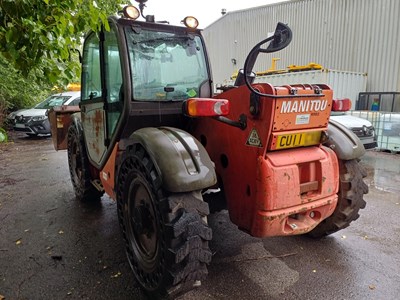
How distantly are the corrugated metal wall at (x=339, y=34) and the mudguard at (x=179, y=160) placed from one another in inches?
460

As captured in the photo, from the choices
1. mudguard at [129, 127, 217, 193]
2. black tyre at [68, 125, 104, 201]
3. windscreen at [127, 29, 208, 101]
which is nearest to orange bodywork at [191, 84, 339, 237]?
mudguard at [129, 127, 217, 193]

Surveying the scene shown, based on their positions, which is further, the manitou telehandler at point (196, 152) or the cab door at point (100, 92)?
the cab door at point (100, 92)

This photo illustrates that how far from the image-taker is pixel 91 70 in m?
3.87

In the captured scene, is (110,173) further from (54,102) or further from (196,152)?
(54,102)

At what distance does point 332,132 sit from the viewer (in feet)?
10.1

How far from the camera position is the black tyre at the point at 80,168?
4.38 m

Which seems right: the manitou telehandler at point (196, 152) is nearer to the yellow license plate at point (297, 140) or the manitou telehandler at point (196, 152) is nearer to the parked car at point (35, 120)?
the yellow license plate at point (297, 140)

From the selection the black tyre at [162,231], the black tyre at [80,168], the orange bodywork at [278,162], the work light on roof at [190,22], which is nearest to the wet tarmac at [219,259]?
the black tyre at [80,168]

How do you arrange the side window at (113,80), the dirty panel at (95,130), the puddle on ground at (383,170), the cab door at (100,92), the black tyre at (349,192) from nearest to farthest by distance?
the black tyre at (349,192) → the side window at (113,80) → the cab door at (100,92) → the dirty panel at (95,130) → the puddle on ground at (383,170)

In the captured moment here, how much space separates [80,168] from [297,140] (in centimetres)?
332

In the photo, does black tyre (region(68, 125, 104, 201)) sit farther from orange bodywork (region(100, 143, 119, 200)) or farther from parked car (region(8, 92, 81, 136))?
parked car (region(8, 92, 81, 136))

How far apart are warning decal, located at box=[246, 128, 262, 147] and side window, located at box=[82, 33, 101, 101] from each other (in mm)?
2014

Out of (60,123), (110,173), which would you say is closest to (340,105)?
(110,173)

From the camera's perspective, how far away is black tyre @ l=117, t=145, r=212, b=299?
2.14 m
